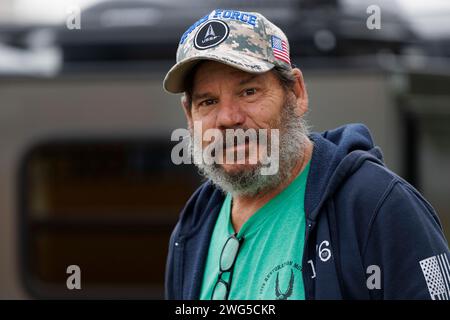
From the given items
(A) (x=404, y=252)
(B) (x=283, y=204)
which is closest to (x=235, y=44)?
(B) (x=283, y=204)

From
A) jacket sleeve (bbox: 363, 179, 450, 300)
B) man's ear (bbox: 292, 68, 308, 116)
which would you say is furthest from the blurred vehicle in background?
jacket sleeve (bbox: 363, 179, 450, 300)

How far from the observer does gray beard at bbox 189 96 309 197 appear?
Answer: 6.21 ft

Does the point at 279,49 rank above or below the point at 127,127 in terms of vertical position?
below

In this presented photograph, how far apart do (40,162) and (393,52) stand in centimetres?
248

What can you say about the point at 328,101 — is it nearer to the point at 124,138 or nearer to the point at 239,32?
the point at 124,138

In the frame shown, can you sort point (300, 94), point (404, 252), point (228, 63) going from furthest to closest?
point (300, 94), point (228, 63), point (404, 252)

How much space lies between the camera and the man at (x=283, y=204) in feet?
5.40

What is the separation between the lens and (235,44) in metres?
1.84

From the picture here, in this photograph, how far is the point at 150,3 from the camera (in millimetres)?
5410

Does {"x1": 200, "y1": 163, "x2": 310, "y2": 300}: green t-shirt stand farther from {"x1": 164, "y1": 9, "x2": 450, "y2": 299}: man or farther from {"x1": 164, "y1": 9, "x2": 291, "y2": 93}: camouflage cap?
{"x1": 164, "y1": 9, "x2": 291, "y2": 93}: camouflage cap

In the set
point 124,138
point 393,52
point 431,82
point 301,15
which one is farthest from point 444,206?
point 124,138

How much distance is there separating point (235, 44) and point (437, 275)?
0.72 m

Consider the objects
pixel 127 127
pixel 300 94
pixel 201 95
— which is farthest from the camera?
pixel 127 127

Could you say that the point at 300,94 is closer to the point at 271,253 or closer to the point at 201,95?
the point at 201,95
